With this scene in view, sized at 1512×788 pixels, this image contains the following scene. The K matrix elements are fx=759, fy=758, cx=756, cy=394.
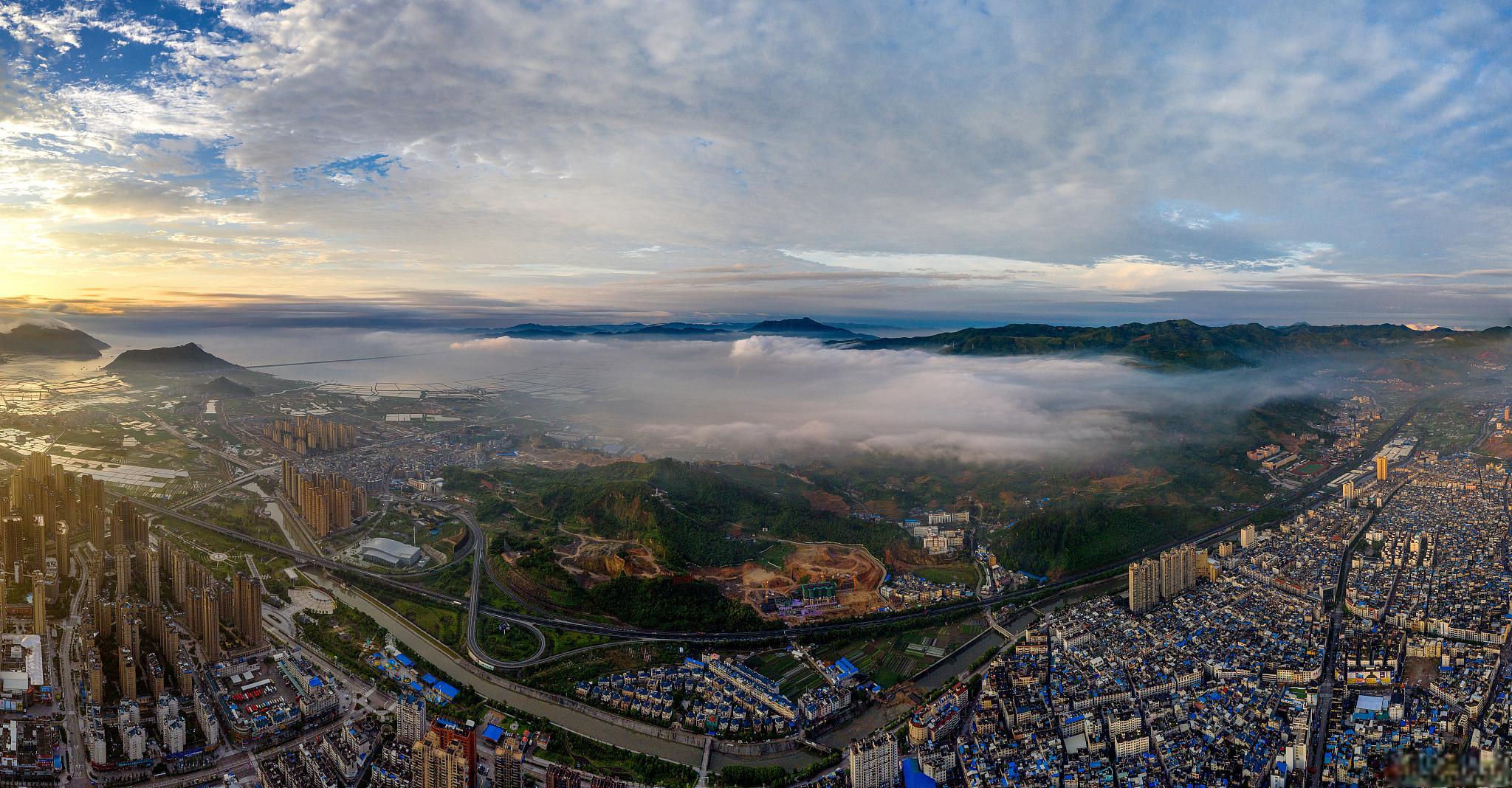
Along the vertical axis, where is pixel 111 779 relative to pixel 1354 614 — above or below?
below

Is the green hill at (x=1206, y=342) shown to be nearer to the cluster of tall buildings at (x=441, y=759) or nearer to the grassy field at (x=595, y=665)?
the grassy field at (x=595, y=665)

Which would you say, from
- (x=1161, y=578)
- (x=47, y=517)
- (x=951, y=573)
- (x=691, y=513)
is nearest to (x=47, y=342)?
(x=47, y=517)

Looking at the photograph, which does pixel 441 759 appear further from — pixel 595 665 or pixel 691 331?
pixel 691 331

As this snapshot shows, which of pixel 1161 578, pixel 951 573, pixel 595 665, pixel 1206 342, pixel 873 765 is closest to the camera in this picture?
pixel 873 765

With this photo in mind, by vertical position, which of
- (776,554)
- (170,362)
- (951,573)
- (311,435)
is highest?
(170,362)

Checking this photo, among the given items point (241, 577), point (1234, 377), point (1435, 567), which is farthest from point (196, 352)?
point (1234, 377)

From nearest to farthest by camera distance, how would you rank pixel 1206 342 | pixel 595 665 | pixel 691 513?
1. pixel 595 665
2. pixel 691 513
3. pixel 1206 342

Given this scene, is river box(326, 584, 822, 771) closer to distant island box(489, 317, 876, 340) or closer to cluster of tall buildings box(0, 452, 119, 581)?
cluster of tall buildings box(0, 452, 119, 581)

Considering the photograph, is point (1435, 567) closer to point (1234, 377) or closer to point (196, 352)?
point (1234, 377)

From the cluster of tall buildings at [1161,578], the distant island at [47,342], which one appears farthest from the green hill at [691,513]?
the distant island at [47,342]
